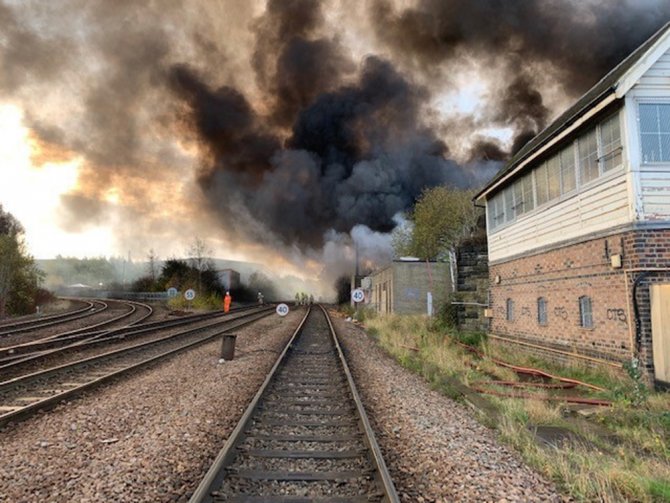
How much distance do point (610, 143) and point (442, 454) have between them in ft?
24.4

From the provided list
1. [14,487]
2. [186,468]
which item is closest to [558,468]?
[186,468]

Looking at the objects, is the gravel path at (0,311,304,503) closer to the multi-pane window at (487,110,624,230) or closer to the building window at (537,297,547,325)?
the building window at (537,297,547,325)

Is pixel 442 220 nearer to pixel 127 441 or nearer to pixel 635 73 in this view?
pixel 635 73

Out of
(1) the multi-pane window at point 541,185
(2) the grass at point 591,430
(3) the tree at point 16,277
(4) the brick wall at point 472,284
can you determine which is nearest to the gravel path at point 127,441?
(2) the grass at point 591,430

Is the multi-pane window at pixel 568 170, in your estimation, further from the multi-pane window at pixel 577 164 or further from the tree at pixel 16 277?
the tree at pixel 16 277

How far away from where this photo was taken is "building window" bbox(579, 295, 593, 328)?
9156mm

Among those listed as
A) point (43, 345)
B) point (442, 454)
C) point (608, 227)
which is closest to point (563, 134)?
point (608, 227)

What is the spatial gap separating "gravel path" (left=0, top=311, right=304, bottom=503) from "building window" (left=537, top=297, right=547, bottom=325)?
25.0 ft

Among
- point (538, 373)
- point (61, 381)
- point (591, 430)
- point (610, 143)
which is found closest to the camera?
point (591, 430)

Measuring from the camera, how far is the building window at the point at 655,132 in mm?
8055

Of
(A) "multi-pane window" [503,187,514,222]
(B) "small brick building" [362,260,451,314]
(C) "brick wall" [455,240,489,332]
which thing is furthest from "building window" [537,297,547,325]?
(B) "small brick building" [362,260,451,314]

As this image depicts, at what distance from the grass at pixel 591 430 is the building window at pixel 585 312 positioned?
3.21ft

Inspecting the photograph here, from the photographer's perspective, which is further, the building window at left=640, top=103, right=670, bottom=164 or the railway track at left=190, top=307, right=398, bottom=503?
the building window at left=640, top=103, right=670, bottom=164

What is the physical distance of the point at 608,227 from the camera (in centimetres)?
854
